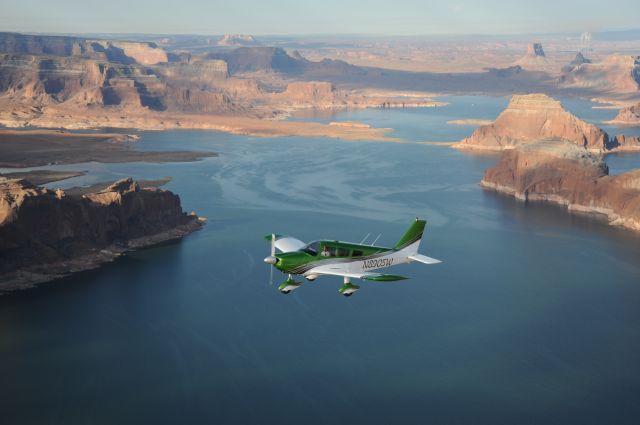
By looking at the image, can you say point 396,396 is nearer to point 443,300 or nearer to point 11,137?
point 443,300

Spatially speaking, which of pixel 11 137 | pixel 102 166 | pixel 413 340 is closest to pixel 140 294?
pixel 413 340

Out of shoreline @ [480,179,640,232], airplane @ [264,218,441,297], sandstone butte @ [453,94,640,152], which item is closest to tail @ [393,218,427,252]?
airplane @ [264,218,441,297]

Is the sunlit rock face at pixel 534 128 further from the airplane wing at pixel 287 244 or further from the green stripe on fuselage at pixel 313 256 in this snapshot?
the green stripe on fuselage at pixel 313 256

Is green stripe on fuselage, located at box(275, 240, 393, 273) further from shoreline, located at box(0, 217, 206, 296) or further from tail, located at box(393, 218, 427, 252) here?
shoreline, located at box(0, 217, 206, 296)

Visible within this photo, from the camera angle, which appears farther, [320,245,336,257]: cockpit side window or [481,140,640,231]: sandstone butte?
[481,140,640,231]: sandstone butte

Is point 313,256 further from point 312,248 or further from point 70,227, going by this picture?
point 70,227

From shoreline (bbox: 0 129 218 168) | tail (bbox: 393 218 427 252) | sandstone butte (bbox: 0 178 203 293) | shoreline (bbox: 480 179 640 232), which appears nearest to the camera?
tail (bbox: 393 218 427 252)

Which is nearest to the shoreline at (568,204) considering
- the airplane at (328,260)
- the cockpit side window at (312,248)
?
the airplane at (328,260)
